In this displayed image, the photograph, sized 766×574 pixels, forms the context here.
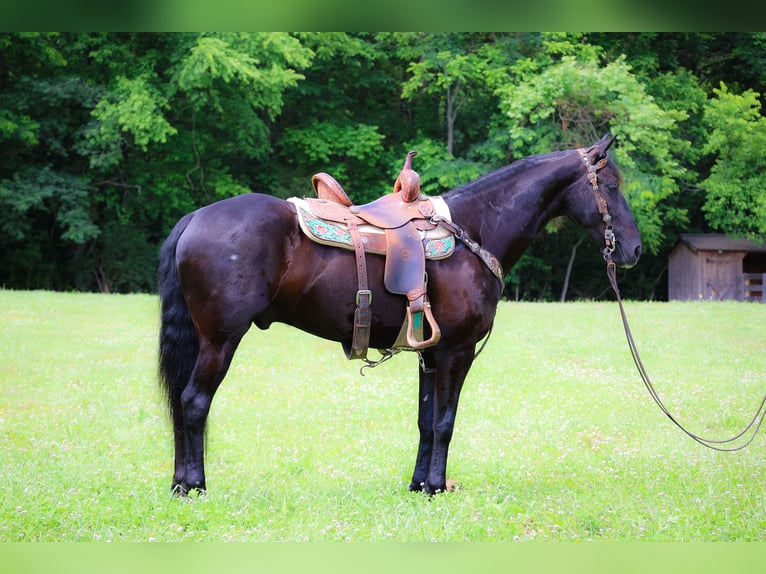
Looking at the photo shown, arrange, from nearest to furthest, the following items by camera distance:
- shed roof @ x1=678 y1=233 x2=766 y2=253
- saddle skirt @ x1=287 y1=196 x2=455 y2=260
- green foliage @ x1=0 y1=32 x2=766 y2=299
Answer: saddle skirt @ x1=287 y1=196 x2=455 y2=260 → green foliage @ x1=0 y1=32 x2=766 y2=299 → shed roof @ x1=678 y1=233 x2=766 y2=253

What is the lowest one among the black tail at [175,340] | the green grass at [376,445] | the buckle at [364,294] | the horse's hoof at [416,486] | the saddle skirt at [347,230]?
the green grass at [376,445]

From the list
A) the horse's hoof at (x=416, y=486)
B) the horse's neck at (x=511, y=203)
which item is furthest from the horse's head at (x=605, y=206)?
the horse's hoof at (x=416, y=486)

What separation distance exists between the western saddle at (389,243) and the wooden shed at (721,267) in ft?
45.9

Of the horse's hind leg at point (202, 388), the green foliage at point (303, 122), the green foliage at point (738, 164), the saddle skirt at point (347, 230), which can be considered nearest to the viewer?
the horse's hind leg at point (202, 388)

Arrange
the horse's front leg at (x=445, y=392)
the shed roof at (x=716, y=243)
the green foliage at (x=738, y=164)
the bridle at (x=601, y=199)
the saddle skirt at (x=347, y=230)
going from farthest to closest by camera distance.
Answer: the shed roof at (x=716, y=243), the green foliage at (x=738, y=164), the bridle at (x=601, y=199), the horse's front leg at (x=445, y=392), the saddle skirt at (x=347, y=230)

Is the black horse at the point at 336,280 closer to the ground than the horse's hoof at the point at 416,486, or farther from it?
farther from it

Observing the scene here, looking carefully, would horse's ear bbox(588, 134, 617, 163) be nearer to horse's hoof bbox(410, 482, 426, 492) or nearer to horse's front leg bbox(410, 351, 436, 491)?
horse's front leg bbox(410, 351, 436, 491)

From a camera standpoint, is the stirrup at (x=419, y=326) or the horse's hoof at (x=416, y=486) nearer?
the stirrup at (x=419, y=326)

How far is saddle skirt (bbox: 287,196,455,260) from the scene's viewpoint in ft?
12.7

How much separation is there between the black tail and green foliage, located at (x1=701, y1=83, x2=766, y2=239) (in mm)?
10824

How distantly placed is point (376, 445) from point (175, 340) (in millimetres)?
1947

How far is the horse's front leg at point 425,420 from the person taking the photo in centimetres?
419

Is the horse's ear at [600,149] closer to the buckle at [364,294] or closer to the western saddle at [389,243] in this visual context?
the western saddle at [389,243]

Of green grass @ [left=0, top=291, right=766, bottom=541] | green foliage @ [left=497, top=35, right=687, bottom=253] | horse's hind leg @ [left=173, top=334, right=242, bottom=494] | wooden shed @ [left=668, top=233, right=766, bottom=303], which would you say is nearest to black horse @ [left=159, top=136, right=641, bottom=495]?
horse's hind leg @ [left=173, top=334, right=242, bottom=494]
